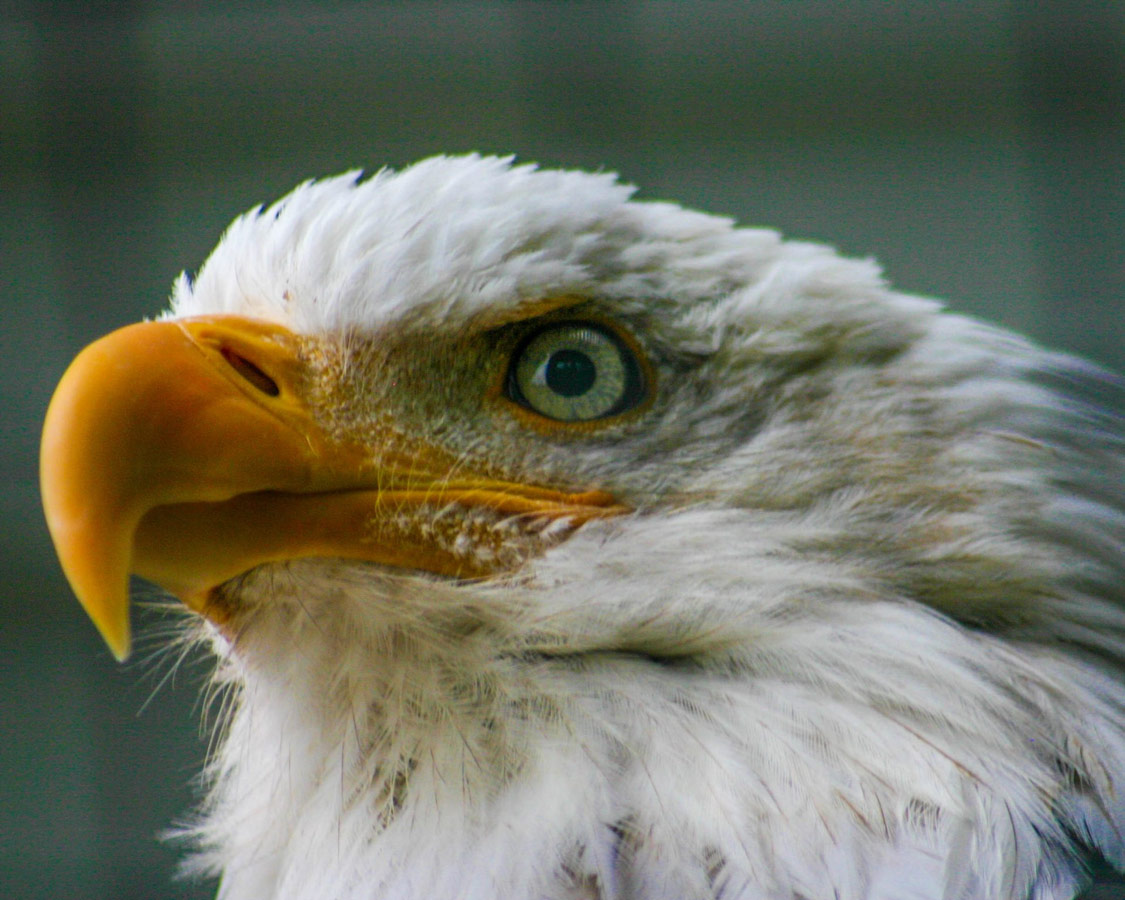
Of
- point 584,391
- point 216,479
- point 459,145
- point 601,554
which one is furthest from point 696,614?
point 459,145

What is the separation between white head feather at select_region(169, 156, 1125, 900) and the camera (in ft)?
2.83

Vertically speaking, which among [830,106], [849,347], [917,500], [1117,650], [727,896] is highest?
[830,106]

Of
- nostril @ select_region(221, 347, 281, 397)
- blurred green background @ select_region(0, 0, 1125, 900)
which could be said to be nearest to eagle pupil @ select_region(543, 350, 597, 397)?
nostril @ select_region(221, 347, 281, 397)

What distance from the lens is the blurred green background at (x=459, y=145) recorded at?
276 centimetres

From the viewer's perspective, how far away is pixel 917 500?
3.29 feet

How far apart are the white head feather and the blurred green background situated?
1733mm

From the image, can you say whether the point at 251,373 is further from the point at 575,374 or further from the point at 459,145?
the point at 459,145

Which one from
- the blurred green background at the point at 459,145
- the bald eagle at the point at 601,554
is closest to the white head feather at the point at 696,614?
the bald eagle at the point at 601,554

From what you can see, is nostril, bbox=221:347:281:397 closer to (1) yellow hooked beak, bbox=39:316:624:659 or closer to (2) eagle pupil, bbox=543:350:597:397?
(1) yellow hooked beak, bbox=39:316:624:659

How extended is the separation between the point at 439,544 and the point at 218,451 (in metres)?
0.20

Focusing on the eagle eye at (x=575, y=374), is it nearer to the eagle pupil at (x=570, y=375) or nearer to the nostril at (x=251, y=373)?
the eagle pupil at (x=570, y=375)

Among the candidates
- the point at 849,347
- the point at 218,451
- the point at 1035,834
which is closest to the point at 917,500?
the point at 849,347

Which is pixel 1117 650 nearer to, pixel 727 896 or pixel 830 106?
pixel 727 896

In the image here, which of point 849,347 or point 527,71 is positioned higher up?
point 527,71
